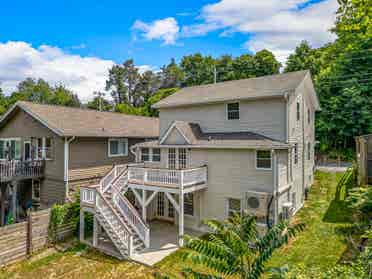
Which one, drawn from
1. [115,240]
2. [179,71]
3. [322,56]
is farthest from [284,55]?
[115,240]

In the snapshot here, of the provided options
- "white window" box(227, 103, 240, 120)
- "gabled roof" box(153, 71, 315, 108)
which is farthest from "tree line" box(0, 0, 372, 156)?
"white window" box(227, 103, 240, 120)

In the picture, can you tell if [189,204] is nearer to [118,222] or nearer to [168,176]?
[168,176]

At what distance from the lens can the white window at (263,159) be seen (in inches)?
473

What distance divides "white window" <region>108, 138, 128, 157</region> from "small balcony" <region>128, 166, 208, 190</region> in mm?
4349

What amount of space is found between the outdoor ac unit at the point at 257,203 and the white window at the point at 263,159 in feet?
4.47

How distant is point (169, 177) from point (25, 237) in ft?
24.2

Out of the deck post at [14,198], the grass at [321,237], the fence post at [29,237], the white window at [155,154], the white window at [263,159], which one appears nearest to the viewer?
the grass at [321,237]

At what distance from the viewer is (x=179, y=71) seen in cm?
5706

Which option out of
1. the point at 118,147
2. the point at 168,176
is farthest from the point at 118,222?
the point at 118,147

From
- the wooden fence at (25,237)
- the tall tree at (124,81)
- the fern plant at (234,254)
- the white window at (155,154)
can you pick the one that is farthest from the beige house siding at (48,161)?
the tall tree at (124,81)

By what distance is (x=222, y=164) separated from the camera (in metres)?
13.1

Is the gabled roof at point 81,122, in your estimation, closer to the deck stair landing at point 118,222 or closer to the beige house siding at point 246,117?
the deck stair landing at point 118,222

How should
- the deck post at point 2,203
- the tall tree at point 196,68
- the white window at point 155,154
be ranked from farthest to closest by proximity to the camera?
the tall tree at point 196,68
the deck post at point 2,203
the white window at point 155,154

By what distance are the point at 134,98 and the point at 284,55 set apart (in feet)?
115
